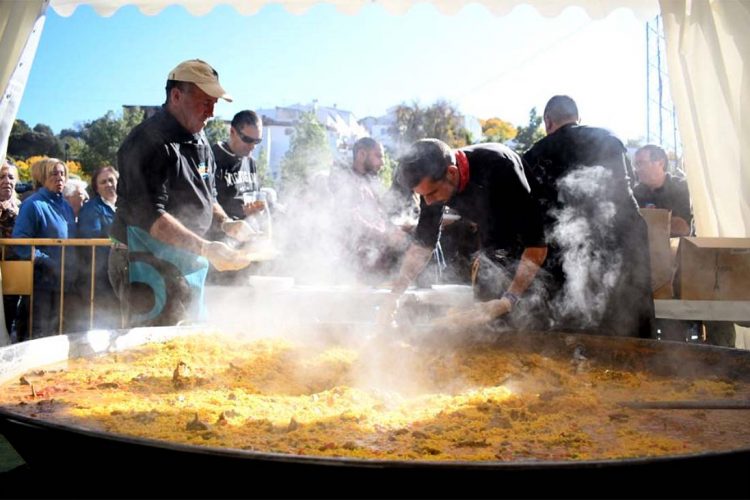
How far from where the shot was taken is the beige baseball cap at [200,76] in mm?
3342

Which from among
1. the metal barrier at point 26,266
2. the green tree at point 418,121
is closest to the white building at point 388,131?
the green tree at point 418,121

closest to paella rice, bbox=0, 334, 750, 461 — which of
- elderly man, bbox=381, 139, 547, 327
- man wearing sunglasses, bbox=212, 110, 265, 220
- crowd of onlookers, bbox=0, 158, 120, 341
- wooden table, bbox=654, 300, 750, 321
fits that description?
elderly man, bbox=381, 139, 547, 327

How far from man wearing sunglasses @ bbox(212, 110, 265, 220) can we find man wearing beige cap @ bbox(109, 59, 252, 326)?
1.32 m

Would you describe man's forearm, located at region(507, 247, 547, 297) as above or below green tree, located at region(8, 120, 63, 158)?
below

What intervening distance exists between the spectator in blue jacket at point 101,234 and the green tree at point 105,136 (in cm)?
4374

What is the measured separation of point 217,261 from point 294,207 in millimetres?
2894

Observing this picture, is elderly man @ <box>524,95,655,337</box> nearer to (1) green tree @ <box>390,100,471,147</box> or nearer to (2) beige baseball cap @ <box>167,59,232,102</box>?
(2) beige baseball cap @ <box>167,59,232,102</box>

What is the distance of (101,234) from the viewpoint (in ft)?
18.9

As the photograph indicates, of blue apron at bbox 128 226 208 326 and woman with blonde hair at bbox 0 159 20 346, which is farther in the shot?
woman with blonde hair at bbox 0 159 20 346

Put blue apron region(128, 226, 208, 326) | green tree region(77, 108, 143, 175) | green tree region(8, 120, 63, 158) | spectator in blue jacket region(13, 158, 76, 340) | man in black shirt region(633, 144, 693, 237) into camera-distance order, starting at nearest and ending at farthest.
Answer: blue apron region(128, 226, 208, 326) < spectator in blue jacket region(13, 158, 76, 340) < man in black shirt region(633, 144, 693, 237) < green tree region(8, 120, 63, 158) < green tree region(77, 108, 143, 175)

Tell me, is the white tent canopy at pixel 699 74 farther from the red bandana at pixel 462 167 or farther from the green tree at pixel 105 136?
the green tree at pixel 105 136

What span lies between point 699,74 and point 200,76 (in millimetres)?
3636

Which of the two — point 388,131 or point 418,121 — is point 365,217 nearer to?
point 388,131

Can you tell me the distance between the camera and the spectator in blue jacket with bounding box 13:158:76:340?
520 centimetres
